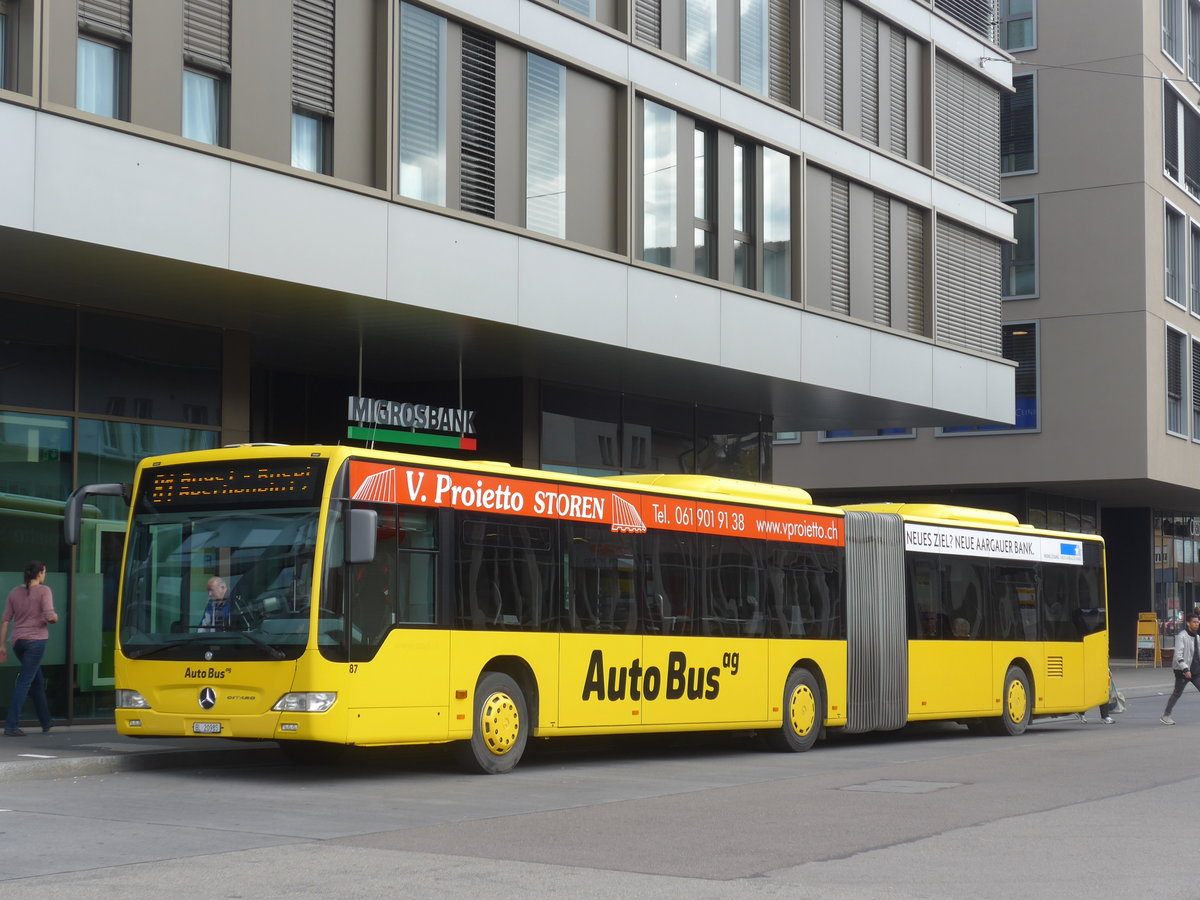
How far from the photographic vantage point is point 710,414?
28500 millimetres

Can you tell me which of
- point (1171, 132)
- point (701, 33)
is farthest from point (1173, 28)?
point (701, 33)

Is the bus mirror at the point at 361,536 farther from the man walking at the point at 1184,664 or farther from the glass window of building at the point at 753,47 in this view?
the man walking at the point at 1184,664

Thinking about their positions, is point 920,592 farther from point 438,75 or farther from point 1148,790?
point 438,75

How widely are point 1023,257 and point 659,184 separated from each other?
2243cm

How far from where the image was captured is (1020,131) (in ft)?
145

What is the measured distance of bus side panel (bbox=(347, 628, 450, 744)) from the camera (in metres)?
13.4

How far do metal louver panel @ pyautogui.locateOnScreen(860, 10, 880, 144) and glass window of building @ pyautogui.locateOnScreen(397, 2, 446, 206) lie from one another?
10.9 meters

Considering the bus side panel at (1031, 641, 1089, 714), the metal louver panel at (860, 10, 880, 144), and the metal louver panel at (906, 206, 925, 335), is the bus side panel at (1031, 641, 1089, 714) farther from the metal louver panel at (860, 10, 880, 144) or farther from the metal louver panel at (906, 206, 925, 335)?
the metal louver panel at (860, 10, 880, 144)

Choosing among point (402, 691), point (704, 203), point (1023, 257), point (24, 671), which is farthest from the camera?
point (1023, 257)

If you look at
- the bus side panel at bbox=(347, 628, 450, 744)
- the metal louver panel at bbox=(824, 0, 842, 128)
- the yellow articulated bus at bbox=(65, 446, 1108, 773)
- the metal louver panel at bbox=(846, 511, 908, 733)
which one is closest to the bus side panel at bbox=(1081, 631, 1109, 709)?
the yellow articulated bus at bbox=(65, 446, 1108, 773)

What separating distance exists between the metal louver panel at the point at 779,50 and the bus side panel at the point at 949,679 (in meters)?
10.0

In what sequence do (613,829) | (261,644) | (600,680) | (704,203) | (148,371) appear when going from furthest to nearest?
(704,203)
(148,371)
(600,680)
(261,644)
(613,829)

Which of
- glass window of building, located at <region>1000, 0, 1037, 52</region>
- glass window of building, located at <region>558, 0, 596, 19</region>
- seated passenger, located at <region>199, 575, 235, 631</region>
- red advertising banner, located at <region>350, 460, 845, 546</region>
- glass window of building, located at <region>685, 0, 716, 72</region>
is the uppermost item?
glass window of building, located at <region>1000, 0, 1037, 52</region>

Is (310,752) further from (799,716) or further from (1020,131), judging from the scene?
(1020,131)
